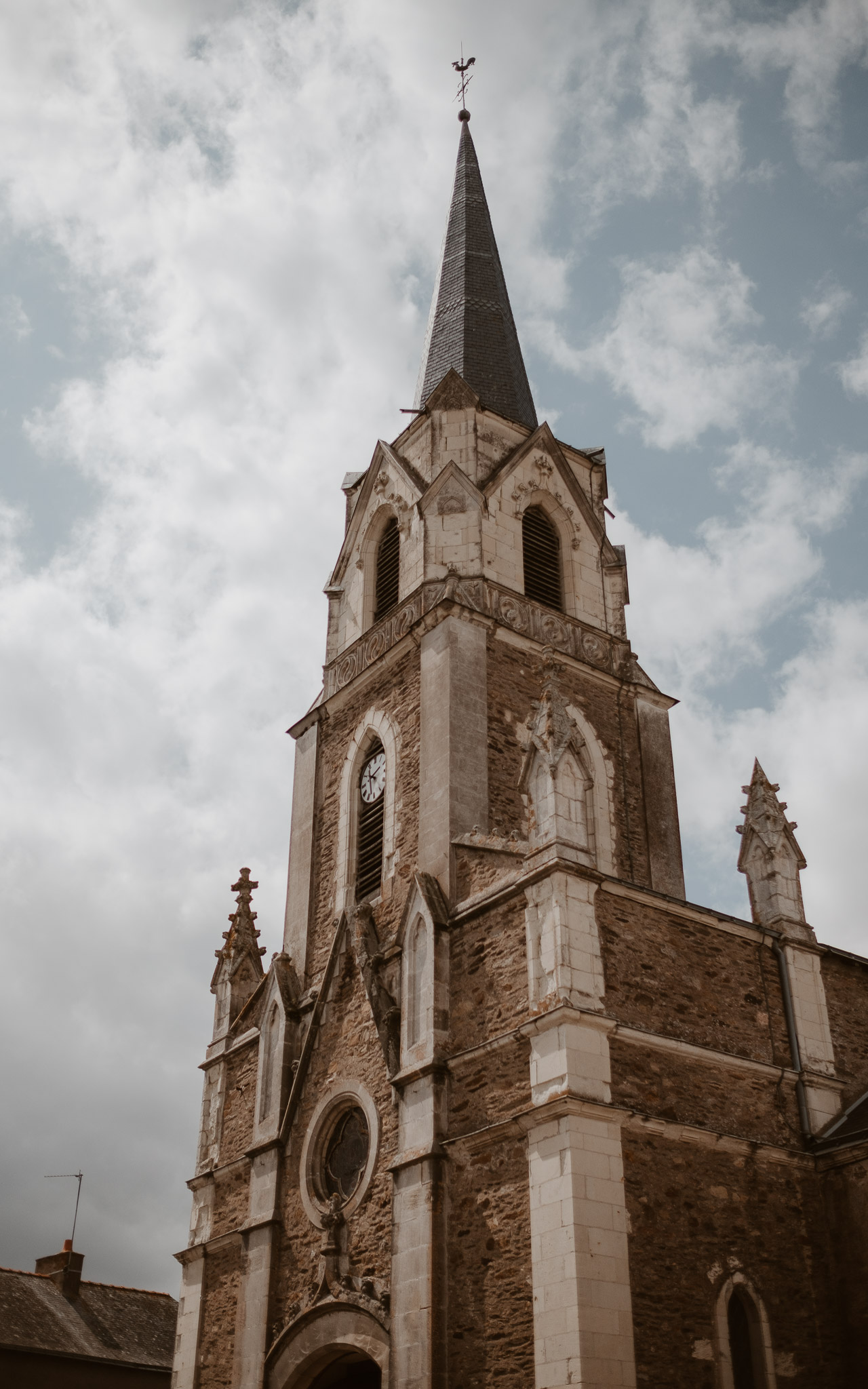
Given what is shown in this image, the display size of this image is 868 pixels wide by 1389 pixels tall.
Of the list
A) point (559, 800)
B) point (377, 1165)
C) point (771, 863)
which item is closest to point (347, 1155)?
point (377, 1165)

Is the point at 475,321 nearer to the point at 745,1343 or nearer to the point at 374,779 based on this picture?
the point at 374,779

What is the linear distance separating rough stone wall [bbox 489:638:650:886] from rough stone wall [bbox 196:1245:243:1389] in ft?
24.2

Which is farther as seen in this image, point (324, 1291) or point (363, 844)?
point (363, 844)

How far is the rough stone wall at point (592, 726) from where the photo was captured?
1880 cm

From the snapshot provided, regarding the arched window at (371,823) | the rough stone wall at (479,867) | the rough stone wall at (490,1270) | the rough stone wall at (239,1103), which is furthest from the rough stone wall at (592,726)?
the rough stone wall at (239,1103)

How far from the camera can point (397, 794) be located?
1948cm

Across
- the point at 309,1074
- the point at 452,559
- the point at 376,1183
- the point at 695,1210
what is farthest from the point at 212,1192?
the point at 452,559

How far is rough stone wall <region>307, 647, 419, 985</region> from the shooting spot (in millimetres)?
18703

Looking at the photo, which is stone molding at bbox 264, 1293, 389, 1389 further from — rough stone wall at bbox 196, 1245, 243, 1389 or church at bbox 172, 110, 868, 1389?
rough stone wall at bbox 196, 1245, 243, 1389

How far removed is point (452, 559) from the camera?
21.3m

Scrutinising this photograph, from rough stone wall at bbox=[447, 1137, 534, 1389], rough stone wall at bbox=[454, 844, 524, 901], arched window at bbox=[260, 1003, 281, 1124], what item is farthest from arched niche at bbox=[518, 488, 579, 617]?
rough stone wall at bbox=[447, 1137, 534, 1389]

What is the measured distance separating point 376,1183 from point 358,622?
10038 mm

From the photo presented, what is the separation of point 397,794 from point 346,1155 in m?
5.13

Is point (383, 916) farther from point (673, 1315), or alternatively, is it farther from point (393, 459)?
point (393, 459)
